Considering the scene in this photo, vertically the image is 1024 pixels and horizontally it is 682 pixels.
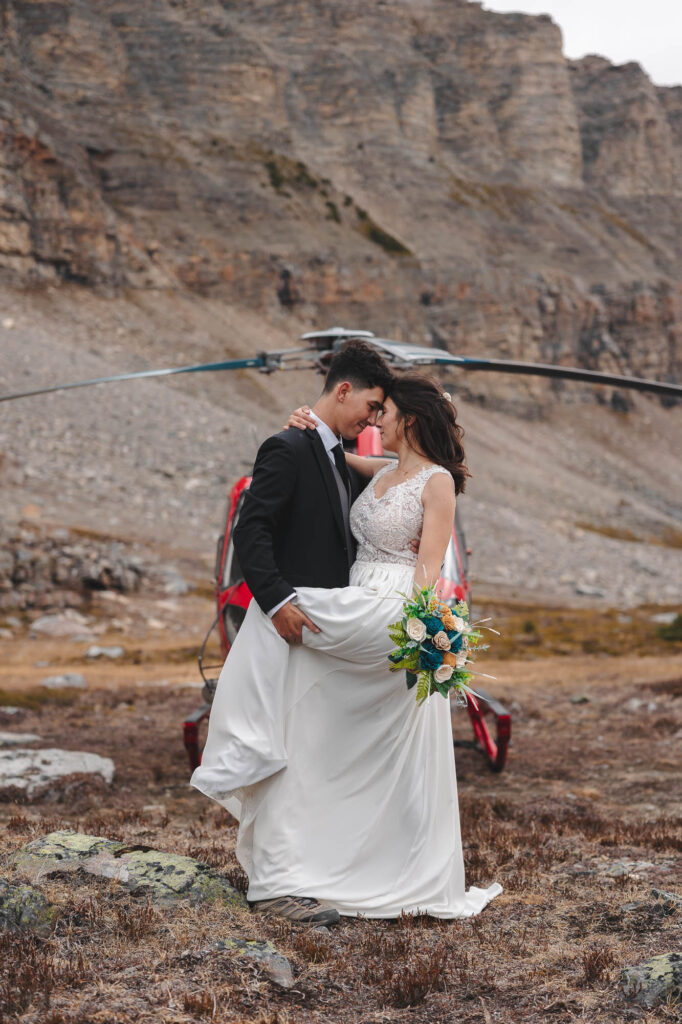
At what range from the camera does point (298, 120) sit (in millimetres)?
73438

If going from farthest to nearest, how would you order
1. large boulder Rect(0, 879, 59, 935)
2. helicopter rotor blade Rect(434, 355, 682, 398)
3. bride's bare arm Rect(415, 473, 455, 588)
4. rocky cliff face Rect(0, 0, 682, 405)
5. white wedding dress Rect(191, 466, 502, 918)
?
rocky cliff face Rect(0, 0, 682, 405) → helicopter rotor blade Rect(434, 355, 682, 398) → bride's bare arm Rect(415, 473, 455, 588) → white wedding dress Rect(191, 466, 502, 918) → large boulder Rect(0, 879, 59, 935)

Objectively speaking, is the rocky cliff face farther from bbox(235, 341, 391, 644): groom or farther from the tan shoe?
the tan shoe

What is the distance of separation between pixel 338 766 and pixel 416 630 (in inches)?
33.5

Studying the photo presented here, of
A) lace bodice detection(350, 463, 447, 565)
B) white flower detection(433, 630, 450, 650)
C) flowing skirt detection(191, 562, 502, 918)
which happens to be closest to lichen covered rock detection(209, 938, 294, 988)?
flowing skirt detection(191, 562, 502, 918)

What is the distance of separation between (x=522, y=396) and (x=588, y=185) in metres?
35.6

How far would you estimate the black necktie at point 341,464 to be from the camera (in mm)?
4930

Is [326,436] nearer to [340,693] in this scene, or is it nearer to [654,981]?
[340,693]

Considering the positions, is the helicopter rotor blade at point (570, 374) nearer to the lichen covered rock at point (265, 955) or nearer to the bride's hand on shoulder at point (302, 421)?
the bride's hand on shoulder at point (302, 421)

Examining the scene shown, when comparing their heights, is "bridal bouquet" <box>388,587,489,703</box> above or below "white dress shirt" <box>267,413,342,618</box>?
below

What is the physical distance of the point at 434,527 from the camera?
180 inches

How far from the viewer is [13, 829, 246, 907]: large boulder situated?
14.5ft

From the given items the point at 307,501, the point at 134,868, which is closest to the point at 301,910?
the point at 134,868

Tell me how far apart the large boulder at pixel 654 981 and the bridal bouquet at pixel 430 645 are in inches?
52.7

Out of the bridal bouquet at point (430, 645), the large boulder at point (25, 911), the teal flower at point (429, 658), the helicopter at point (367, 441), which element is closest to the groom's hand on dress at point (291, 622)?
the bridal bouquet at point (430, 645)
